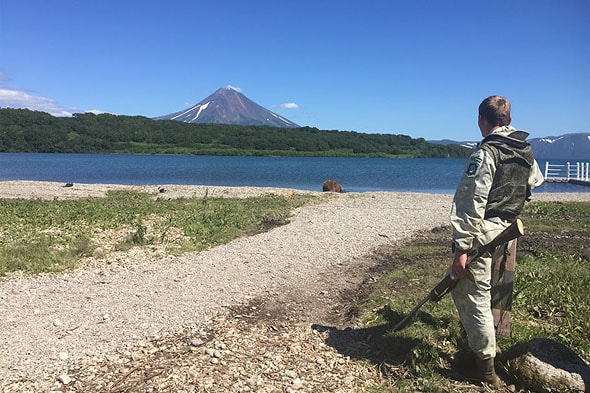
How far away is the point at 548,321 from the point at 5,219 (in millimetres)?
15606

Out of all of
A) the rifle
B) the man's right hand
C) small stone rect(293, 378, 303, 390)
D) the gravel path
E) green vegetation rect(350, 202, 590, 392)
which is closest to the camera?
the rifle

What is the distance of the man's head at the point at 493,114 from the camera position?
4.64 metres

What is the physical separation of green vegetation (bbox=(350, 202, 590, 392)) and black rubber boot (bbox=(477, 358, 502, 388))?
20cm

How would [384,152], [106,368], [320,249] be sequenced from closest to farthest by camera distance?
[106,368] → [320,249] → [384,152]

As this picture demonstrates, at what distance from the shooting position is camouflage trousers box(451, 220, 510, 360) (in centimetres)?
468

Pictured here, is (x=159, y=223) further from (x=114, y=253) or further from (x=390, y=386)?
(x=390, y=386)

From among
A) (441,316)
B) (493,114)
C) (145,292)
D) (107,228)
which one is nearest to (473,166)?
(493,114)

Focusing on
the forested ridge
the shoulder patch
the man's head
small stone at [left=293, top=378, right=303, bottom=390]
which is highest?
the forested ridge

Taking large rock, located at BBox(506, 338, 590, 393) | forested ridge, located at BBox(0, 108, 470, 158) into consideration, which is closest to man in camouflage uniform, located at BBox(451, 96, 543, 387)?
large rock, located at BBox(506, 338, 590, 393)

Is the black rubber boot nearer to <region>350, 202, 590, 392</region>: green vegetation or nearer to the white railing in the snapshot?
<region>350, 202, 590, 392</region>: green vegetation

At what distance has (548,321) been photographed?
6742 millimetres

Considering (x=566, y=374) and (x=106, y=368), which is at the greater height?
(x=566, y=374)

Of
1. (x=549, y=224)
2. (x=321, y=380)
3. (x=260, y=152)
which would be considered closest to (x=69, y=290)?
(x=321, y=380)

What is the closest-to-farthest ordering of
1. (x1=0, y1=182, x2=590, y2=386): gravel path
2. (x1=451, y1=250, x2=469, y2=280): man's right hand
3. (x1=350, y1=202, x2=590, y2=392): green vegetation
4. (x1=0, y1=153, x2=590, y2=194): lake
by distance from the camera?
(x1=451, y1=250, x2=469, y2=280): man's right hand < (x1=350, y1=202, x2=590, y2=392): green vegetation < (x1=0, y1=182, x2=590, y2=386): gravel path < (x1=0, y1=153, x2=590, y2=194): lake
